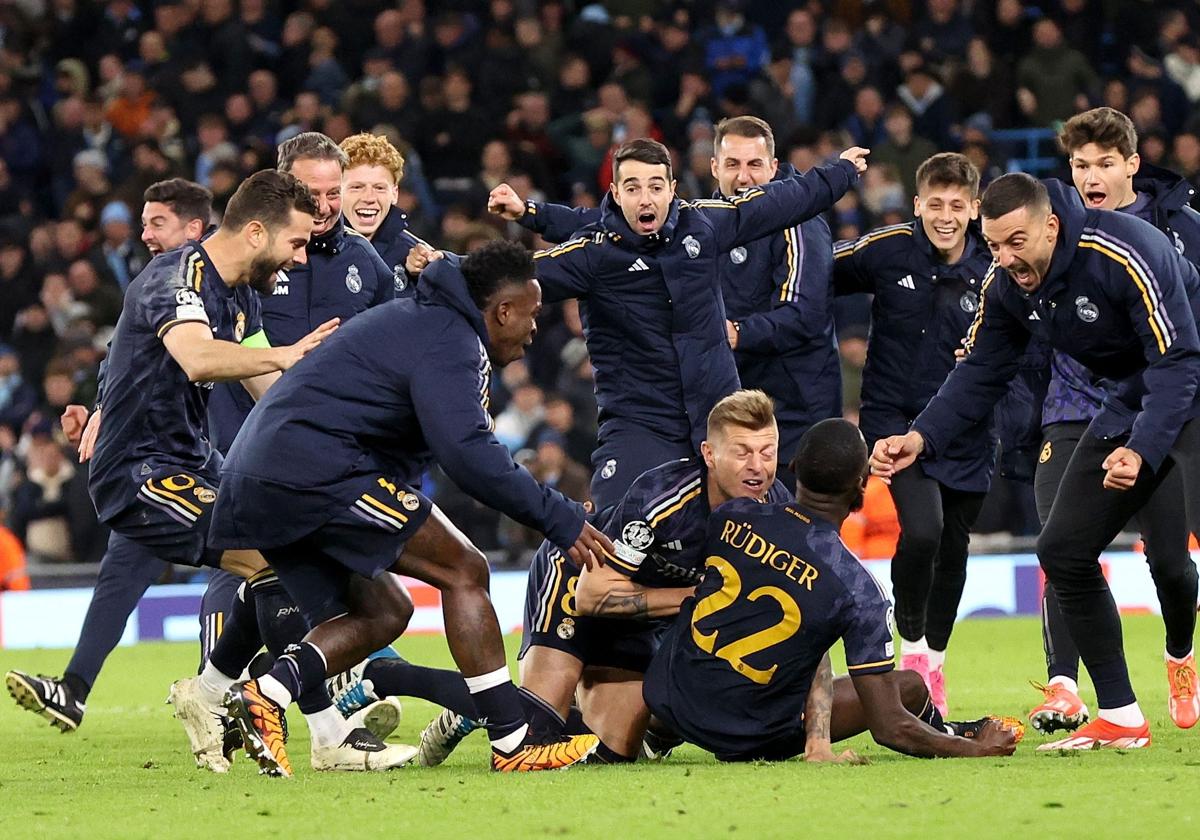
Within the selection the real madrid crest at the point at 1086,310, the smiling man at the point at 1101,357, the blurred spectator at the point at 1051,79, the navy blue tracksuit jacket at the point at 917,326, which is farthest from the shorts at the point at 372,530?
the blurred spectator at the point at 1051,79

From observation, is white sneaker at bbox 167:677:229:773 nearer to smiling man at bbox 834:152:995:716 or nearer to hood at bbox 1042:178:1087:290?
smiling man at bbox 834:152:995:716

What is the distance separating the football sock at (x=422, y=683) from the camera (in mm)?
6648

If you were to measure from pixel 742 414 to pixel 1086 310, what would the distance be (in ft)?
4.02

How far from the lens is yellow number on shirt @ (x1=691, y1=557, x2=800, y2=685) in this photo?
20.2 feet

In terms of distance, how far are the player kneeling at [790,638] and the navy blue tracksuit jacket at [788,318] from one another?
240 cm

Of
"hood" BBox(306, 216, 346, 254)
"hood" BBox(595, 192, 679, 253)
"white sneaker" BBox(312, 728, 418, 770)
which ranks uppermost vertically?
"hood" BBox(595, 192, 679, 253)

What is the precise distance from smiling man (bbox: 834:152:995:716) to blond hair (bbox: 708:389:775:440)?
7.33 ft

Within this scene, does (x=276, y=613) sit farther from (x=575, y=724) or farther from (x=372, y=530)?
(x=575, y=724)

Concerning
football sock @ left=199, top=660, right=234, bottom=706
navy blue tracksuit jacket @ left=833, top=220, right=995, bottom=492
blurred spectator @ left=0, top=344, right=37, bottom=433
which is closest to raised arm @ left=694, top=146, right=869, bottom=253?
navy blue tracksuit jacket @ left=833, top=220, right=995, bottom=492

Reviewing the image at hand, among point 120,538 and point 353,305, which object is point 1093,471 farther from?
point 120,538

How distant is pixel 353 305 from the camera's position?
324 inches

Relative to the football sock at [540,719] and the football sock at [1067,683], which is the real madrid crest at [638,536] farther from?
the football sock at [1067,683]

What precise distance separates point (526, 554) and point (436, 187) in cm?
433

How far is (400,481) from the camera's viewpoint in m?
6.43
